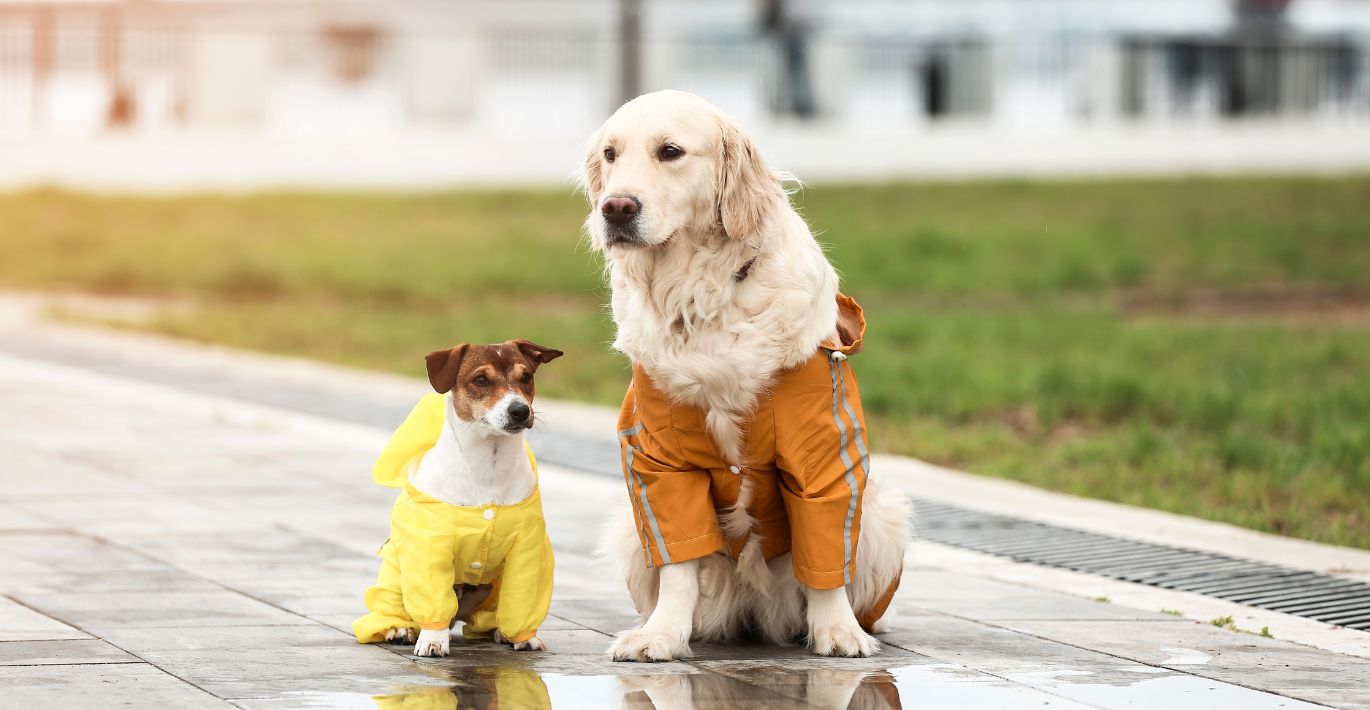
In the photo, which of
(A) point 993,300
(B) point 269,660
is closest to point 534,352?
(B) point 269,660

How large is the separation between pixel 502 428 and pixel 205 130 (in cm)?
2338

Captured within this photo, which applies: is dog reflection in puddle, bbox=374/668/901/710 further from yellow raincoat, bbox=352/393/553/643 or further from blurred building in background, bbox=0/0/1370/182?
blurred building in background, bbox=0/0/1370/182

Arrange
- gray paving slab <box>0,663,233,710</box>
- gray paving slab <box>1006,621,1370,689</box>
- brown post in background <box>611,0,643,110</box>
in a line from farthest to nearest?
brown post in background <box>611,0,643,110</box>, gray paving slab <box>1006,621,1370,689</box>, gray paving slab <box>0,663,233,710</box>

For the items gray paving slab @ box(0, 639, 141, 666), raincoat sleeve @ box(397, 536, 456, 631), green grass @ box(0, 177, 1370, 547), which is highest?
raincoat sleeve @ box(397, 536, 456, 631)

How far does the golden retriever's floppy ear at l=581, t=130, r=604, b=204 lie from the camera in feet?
18.4

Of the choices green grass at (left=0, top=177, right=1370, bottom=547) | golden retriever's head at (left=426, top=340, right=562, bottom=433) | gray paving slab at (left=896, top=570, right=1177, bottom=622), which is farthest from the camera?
green grass at (left=0, top=177, right=1370, bottom=547)

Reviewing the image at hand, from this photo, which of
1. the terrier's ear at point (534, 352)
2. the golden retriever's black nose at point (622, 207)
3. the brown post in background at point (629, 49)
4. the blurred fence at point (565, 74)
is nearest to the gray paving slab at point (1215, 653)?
the terrier's ear at point (534, 352)

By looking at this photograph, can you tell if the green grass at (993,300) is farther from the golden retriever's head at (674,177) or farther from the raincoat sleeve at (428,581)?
the raincoat sleeve at (428,581)

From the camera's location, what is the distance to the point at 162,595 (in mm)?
6285

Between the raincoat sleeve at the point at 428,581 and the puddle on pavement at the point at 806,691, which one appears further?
the raincoat sleeve at the point at 428,581

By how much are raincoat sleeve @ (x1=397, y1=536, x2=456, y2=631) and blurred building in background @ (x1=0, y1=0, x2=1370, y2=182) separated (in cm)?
2185

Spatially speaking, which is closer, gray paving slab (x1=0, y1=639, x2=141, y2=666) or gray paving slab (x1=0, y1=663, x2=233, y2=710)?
gray paving slab (x1=0, y1=663, x2=233, y2=710)

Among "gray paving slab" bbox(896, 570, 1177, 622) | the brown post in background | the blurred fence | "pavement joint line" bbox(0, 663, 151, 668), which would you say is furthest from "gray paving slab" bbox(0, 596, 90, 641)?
the blurred fence

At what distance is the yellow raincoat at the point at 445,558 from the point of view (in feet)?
17.5
